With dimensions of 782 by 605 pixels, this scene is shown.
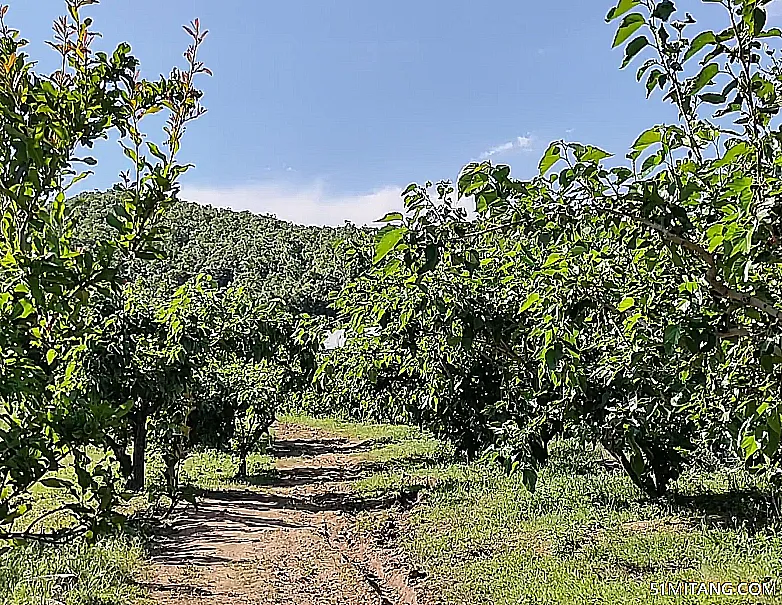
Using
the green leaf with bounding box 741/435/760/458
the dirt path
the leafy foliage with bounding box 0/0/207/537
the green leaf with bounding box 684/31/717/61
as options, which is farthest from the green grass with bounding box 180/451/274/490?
the green leaf with bounding box 684/31/717/61

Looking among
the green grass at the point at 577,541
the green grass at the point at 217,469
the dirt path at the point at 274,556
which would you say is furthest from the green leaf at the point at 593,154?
the green grass at the point at 217,469

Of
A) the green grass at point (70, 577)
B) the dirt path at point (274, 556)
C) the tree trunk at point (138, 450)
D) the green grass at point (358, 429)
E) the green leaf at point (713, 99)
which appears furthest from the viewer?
the green grass at point (358, 429)

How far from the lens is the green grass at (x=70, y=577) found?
614 centimetres

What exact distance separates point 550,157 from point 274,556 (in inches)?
327

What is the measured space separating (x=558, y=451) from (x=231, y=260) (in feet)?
166

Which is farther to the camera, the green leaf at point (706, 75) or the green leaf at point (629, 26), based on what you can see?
the green leaf at point (706, 75)

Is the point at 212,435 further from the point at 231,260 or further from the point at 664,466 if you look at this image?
the point at 231,260

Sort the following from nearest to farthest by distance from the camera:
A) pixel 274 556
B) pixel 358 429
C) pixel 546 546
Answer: pixel 546 546 < pixel 274 556 < pixel 358 429

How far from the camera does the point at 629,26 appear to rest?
1.34 metres

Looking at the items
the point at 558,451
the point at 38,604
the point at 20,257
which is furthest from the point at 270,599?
the point at 558,451

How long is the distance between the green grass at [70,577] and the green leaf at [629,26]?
580 cm

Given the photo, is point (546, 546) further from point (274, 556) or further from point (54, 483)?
point (54, 483)

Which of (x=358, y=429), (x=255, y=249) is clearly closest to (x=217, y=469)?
(x=358, y=429)

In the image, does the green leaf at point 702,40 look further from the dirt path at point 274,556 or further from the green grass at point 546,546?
the dirt path at point 274,556
